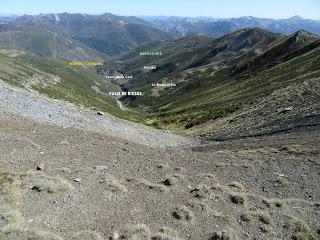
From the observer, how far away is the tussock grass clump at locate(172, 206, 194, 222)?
17.0 m

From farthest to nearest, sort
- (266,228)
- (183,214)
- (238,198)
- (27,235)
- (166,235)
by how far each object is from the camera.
A: (238,198)
(183,214)
(266,228)
(166,235)
(27,235)

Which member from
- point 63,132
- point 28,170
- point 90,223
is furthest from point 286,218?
point 63,132

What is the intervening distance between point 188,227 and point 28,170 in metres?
9.10

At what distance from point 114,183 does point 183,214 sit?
4192mm

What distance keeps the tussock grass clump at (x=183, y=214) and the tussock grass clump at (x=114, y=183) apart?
306 centimetres

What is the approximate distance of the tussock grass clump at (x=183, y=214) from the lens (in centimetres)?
1695

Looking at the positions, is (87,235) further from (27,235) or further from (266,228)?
(266,228)

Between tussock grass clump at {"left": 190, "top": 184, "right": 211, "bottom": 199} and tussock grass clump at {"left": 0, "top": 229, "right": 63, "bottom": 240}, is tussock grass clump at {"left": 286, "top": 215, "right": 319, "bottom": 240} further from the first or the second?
tussock grass clump at {"left": 0, "top": 229, "right": 63, "bottom": 240}

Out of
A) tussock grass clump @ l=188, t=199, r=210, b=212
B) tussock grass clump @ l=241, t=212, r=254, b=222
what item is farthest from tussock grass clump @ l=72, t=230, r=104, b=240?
tussock grass clump @ l=241, t=212, r=254, b=222

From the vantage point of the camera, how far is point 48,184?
18250mm

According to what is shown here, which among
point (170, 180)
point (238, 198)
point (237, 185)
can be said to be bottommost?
point (237, 185)

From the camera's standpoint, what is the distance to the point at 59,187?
18.2 metres

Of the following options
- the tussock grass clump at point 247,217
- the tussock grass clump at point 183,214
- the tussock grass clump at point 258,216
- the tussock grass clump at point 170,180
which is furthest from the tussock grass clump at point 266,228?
the tussock grass clump at point 170,180

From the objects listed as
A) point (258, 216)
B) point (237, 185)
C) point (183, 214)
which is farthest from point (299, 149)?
point (183, 214)
